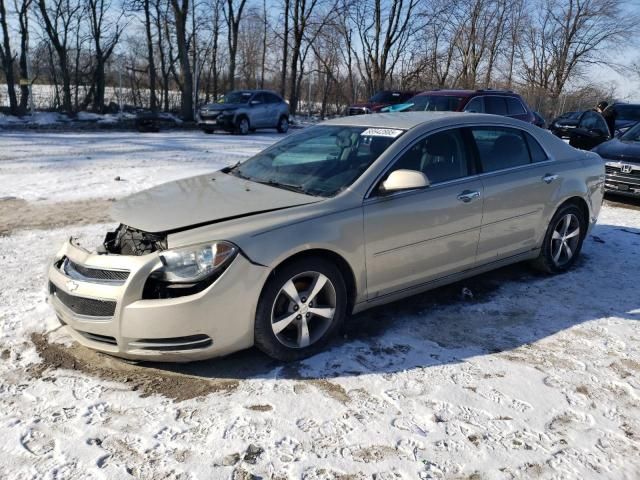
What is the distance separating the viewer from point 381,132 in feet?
13.7

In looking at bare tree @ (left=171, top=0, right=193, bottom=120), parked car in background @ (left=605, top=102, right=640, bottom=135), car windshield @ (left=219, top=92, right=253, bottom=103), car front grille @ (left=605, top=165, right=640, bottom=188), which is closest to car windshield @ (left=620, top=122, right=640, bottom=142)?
car front grille @ (left=605, top=165, right=640, bottom=188)

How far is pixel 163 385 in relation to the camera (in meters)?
3.16

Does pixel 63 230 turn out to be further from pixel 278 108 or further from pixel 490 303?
pixel 278 108

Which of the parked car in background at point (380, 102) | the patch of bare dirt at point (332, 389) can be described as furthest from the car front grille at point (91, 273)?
the parked car in background at point (380, 102)

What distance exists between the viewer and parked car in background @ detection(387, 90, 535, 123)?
12211 millimetres

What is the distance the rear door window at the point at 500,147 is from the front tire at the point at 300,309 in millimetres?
1798

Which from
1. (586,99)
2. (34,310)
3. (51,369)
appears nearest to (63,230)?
(34,310)

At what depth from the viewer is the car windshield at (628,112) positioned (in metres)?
19.8

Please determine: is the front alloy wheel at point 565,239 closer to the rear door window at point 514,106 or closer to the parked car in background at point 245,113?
the rear door window at point 514,106

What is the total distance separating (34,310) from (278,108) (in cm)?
1702

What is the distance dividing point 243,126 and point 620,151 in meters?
12.4

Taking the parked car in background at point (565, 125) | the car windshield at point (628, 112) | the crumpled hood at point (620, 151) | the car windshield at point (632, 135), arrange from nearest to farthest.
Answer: the crumpled hood at point (620, 151) < the car windshield at point (632, 135) < the parked car in background at point (565, 125) < the car windshield at point (628, 112)

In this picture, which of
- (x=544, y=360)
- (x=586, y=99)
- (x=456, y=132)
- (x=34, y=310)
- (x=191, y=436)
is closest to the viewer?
(x=191, y=436)

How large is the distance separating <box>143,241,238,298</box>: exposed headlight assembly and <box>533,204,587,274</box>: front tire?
10.8ft
